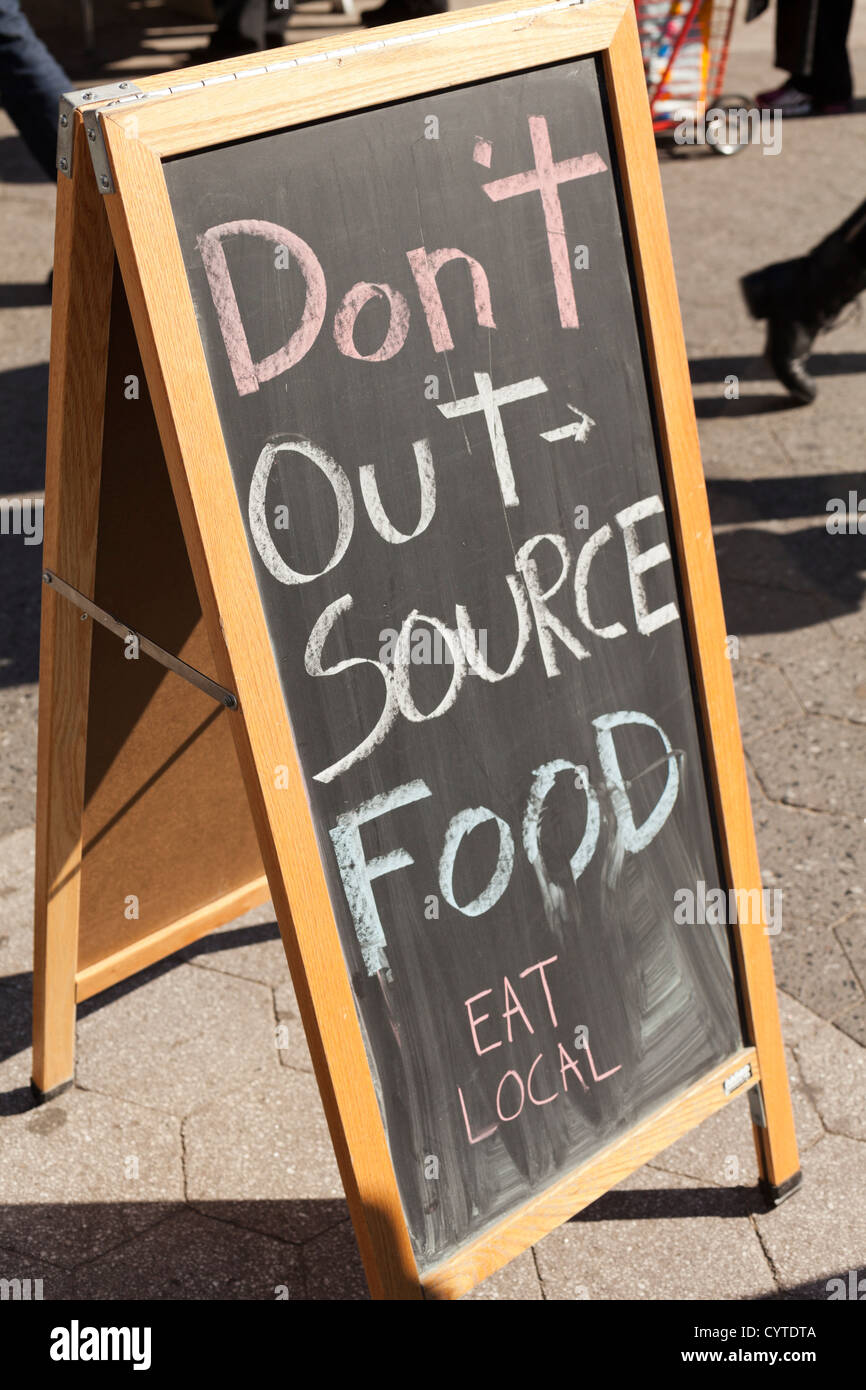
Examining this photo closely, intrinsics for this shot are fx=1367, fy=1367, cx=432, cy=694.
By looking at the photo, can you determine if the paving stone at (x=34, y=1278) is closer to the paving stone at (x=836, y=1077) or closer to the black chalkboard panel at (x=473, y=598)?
the black chalkboard panel at (x=473, y=598)

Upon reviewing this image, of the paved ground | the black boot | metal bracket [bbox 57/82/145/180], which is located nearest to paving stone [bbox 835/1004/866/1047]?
the paved ground

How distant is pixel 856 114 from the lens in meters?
7.01

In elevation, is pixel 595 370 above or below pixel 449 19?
below

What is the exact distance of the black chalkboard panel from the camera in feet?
4.91

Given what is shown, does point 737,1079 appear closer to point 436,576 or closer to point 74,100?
point 436,576

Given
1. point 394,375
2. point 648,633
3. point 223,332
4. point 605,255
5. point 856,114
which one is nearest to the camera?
point 223,332

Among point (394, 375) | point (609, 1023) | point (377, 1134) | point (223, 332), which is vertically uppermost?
point (223, 332)

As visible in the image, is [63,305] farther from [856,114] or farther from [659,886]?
[856,114]

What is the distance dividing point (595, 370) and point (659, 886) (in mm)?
Result: 703

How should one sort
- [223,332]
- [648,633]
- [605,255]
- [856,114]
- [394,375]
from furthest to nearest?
[856,114] < [648,633] < [605,255] < [394,375] < [223,332]

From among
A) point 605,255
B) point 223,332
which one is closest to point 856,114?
point 605,255

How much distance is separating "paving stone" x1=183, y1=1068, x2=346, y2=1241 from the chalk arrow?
1.27 metres

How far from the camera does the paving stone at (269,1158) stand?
7.18 feet

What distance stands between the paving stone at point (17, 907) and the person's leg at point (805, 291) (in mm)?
2833
